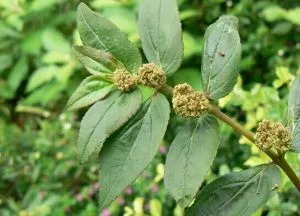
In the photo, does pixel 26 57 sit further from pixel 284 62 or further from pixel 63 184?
pixel 284 62

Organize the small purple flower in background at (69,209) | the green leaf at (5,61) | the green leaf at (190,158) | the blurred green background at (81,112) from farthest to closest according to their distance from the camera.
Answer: the green leaf at (5,61)
the small purple flower in background at (69,209)
the blurred green background at (81,112)
the green leaf at (190,158)

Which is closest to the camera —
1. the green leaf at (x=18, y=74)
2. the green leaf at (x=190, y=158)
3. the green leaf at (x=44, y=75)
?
the green leaf at (x=190, y=158)

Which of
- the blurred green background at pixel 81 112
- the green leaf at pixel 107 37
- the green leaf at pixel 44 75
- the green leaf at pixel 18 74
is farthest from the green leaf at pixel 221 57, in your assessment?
the green leaf at pixel 18 74

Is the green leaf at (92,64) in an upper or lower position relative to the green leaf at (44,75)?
upper

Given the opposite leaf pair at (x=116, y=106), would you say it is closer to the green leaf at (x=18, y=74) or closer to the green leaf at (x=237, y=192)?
the green leaf at (x=237, y=192)

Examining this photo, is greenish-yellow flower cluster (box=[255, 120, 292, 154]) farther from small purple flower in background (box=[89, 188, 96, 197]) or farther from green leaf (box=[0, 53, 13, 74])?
green leaf (box=[0, 53, 13, 74])

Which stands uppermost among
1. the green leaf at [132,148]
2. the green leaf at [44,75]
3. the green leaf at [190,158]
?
the green leaf at [132,148]

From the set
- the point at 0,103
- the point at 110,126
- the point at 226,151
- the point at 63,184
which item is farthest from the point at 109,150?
the point at 0,103

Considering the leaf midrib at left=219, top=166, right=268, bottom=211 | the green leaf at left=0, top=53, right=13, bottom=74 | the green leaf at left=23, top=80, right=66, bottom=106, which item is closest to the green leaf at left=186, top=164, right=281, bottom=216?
the leaf midrib at left=219, top=166, right=268, bottom=211
